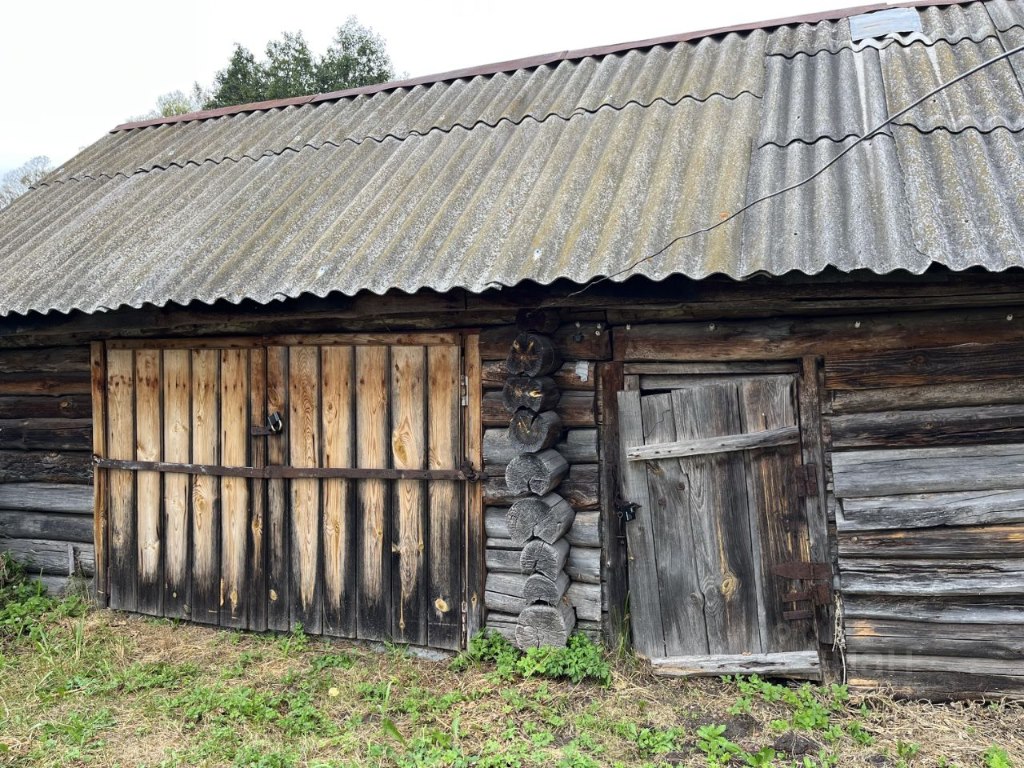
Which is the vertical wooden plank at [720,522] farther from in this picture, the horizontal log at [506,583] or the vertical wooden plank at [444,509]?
the vertical wooden plank at [444,509]

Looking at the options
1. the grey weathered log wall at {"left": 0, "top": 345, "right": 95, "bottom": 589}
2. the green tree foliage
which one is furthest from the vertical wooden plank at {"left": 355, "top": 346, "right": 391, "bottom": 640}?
the green tree foliage

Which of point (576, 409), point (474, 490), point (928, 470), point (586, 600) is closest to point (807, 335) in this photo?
point (928, 470)

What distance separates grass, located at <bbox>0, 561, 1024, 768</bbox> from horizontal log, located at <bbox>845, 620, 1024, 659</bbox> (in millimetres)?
271

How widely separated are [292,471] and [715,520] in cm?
288

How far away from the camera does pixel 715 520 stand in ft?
14.1

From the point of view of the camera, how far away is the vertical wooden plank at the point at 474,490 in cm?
466

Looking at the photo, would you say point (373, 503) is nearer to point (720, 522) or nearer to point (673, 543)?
point (673, 543)

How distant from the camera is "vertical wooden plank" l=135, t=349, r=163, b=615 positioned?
543 centimetres

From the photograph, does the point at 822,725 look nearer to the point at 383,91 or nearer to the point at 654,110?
the point at 654,110

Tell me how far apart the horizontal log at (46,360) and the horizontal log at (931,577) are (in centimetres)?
572

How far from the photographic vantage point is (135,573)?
218 inches

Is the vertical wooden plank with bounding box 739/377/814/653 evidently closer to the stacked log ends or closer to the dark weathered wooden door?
the dark weathered wooden door

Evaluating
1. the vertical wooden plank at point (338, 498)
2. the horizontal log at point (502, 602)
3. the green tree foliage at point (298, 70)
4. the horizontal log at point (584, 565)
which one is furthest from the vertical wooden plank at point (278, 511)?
the green tree foliage at point (298, 70)

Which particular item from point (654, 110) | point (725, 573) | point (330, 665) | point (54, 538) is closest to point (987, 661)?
point (725, 573)
